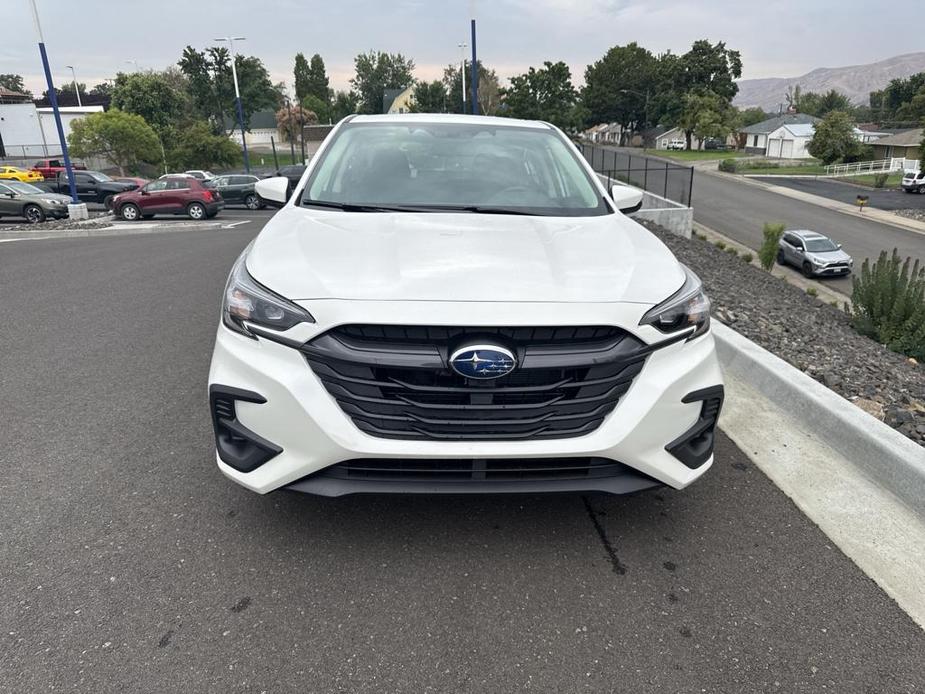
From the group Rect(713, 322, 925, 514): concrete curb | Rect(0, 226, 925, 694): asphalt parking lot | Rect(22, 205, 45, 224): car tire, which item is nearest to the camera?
Rect(0, 226, 925, 694): asphalt parking lot

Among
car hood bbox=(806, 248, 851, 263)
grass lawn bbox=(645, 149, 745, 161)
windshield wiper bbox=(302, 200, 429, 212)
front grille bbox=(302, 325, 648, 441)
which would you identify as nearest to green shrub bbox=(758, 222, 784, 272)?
car hood bbox=(806, 248, 851, 263)

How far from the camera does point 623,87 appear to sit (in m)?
113

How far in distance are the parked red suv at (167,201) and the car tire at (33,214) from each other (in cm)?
234

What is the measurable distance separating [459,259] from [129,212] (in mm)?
25357

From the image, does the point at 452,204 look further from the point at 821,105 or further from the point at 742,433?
the point at 821,105

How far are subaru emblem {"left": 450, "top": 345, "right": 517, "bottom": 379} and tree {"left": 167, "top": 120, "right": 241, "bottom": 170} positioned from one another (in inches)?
2480

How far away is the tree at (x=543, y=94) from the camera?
97.2 m

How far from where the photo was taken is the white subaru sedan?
91.3 inches

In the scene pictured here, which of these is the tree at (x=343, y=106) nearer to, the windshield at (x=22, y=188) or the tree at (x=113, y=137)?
the tree at (x=113, y=137)

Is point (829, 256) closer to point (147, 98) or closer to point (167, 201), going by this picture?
point (167, 201)

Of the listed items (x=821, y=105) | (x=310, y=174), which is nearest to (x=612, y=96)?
(x=821, y=105)

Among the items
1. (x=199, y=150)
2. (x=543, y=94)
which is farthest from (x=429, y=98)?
(x=199, y=150)

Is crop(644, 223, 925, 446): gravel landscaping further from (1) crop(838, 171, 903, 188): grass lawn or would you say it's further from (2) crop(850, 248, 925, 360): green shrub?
(1) crop(838, 171, 903, 188): grass lawn

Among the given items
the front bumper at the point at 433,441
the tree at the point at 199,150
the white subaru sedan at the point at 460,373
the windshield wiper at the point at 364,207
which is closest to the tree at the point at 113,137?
the tree at the point at 199,150
